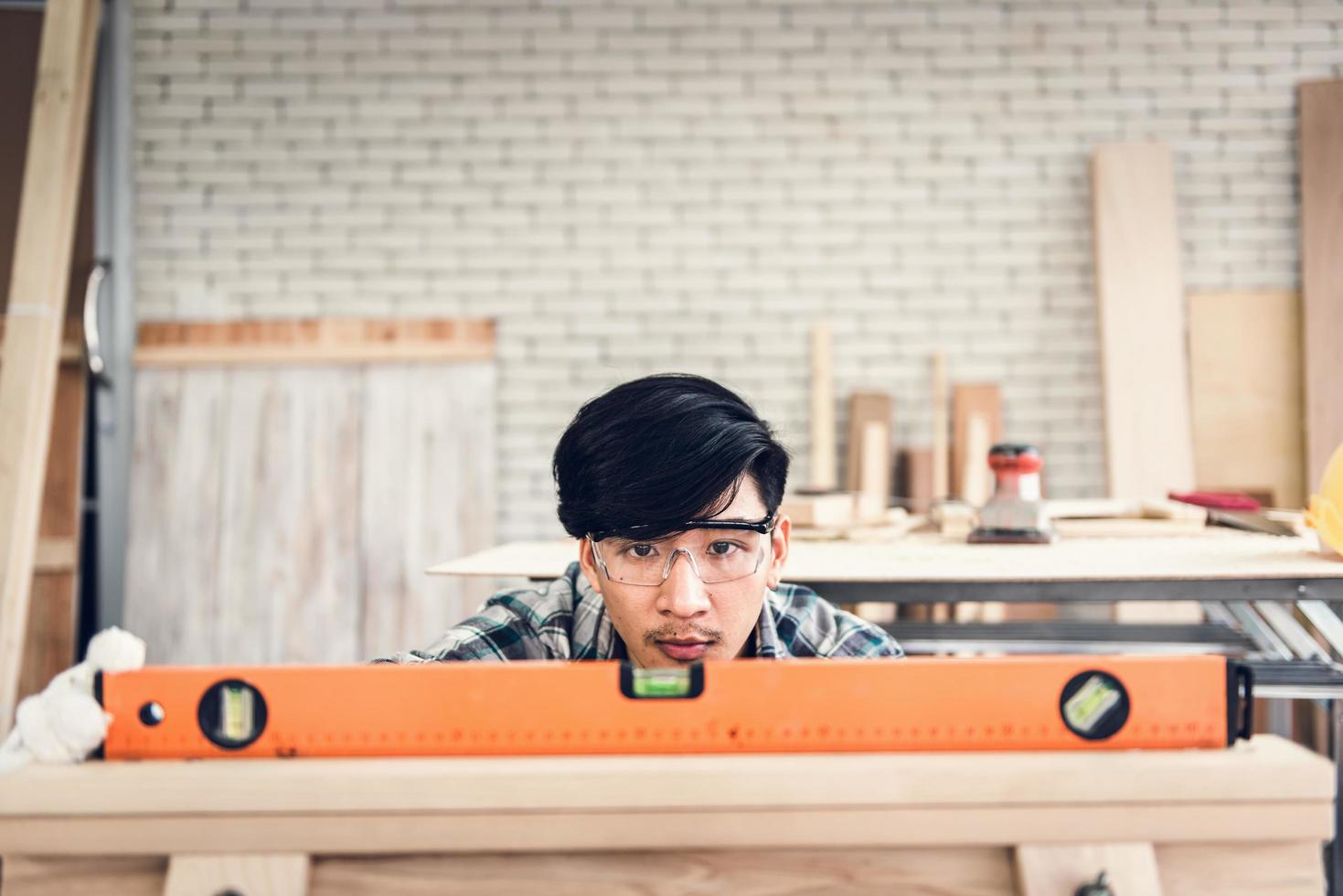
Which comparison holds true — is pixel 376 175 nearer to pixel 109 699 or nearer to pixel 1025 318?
pixel 1025 318

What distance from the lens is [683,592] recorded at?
4.79ft

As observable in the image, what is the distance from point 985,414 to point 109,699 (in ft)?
13.2

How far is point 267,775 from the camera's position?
2.98 feet

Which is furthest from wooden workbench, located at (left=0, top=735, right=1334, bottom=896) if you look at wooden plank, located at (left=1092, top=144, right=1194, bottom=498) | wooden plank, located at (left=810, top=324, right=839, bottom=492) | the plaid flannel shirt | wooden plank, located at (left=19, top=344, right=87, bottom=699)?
wooden plank, located at (left=19, top=344, right=87, bottom=699)

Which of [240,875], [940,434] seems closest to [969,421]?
[940,434]

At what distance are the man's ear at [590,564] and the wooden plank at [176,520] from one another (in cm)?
344

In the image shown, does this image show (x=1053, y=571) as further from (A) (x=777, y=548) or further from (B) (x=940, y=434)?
(B) (x=940, y=434)

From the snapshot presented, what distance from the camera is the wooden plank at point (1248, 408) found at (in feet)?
14.5

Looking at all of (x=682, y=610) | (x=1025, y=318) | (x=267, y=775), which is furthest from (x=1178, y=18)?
(x=267, y=775)

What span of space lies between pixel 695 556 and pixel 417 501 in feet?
10.5

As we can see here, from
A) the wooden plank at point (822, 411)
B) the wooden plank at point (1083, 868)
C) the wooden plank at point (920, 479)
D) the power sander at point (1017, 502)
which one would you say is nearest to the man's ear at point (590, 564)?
the wooden plank at point (1083, 868)

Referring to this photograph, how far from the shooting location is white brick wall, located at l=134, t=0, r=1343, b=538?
4523 mm

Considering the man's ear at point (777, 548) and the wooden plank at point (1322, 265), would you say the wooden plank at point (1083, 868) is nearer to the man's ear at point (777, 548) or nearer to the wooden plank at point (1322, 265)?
the man's ear at point (777, 548)

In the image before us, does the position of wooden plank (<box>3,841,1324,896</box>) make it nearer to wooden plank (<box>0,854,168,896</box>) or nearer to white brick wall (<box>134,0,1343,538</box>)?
wooden plank (<box>0,854,168,896</box>)
